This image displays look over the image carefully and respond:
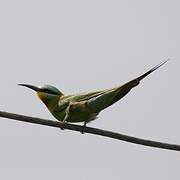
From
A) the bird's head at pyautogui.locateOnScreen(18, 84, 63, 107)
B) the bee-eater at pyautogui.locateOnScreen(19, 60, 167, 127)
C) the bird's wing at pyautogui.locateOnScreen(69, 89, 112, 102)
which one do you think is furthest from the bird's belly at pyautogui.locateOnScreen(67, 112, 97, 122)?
A: the bird's head at pyautogui.locateOnScreen(18, 84, 63, 107)

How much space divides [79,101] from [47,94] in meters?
0.49

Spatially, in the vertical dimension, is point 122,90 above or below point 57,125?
above

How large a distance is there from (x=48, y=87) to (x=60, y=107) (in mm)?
284

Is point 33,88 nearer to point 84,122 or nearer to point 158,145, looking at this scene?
point 84,122

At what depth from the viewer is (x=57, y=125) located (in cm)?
362

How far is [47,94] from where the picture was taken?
17.6 feet

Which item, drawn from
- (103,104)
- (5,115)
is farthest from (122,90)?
(5,115)

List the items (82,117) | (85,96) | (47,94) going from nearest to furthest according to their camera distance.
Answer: (85,96), (82,117), (47,94)

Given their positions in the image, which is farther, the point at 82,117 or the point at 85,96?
the point at 82,117

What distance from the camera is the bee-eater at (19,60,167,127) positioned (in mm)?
4398

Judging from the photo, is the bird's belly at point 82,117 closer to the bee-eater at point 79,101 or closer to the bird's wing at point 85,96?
the bee-eater at point 79,101

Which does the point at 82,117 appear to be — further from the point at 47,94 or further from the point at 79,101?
the point at 47,94

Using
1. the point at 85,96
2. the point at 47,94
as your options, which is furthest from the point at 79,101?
→ the point at 47,94

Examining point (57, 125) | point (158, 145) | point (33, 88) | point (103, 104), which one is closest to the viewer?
point (158, 145)
